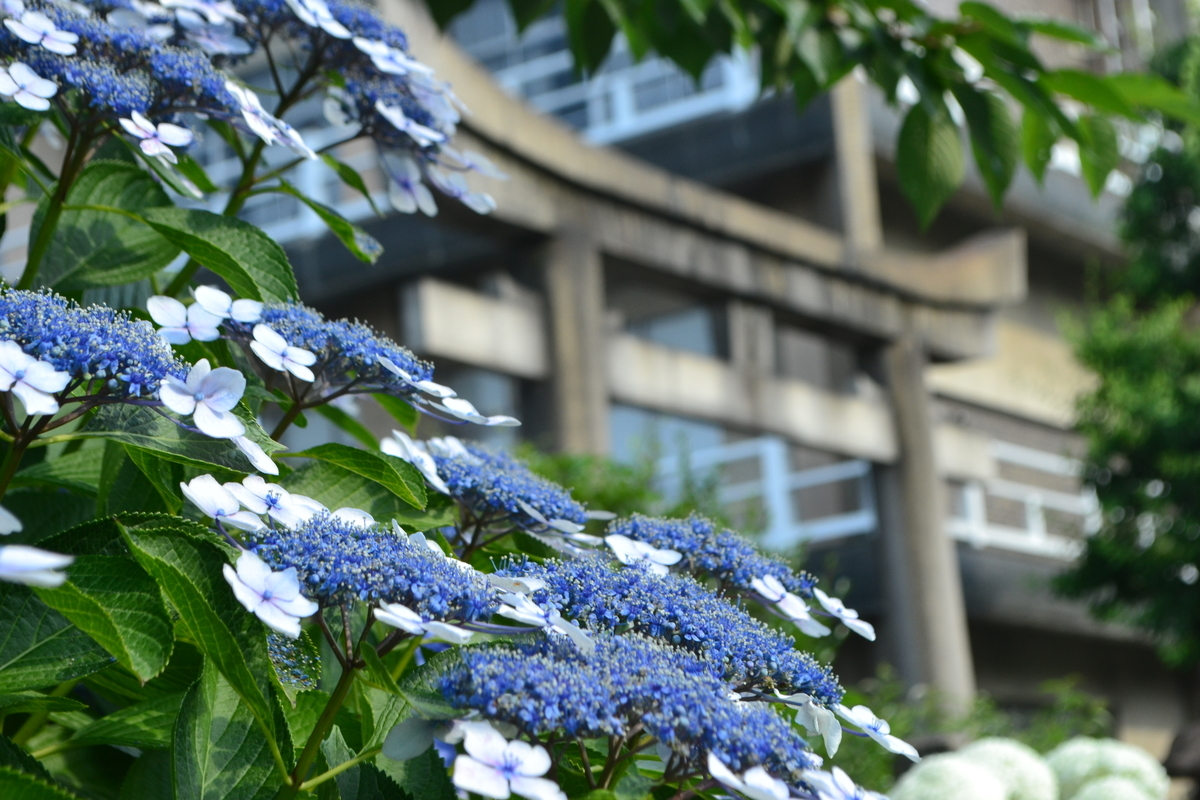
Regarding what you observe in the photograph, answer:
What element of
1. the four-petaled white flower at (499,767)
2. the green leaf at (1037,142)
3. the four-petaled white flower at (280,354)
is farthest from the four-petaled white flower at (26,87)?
the green leaf at (1037,142)

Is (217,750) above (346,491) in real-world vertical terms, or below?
below

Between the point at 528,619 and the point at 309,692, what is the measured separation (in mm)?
237

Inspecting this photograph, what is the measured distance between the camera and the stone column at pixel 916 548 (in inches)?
290

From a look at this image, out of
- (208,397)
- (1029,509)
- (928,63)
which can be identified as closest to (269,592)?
(208,397)

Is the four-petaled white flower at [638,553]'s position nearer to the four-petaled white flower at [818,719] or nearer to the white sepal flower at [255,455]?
the four-petaled white flower at [818,719]

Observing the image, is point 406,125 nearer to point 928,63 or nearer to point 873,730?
point 873,730

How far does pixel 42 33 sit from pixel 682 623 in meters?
0.69

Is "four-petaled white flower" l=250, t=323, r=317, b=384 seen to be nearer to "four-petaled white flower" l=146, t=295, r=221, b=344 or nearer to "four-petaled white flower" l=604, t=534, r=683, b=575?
"four-petaled white flower" l=146, t=295, r=221, b=344

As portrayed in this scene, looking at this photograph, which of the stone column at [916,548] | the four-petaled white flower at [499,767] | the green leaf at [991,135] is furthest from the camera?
the stone column at [916,548]

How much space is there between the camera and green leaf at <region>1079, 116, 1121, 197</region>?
2104mm

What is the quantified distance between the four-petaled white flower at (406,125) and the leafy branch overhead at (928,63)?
2.16ft

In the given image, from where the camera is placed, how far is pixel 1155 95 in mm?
2004

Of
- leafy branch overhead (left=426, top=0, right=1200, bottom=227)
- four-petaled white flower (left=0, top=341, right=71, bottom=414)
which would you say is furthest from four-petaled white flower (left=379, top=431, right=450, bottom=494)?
leafy branch overhead (left=426, top=0, right=1200, bottom=227)

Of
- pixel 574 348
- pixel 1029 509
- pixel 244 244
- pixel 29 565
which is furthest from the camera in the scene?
pixel 1029 509
